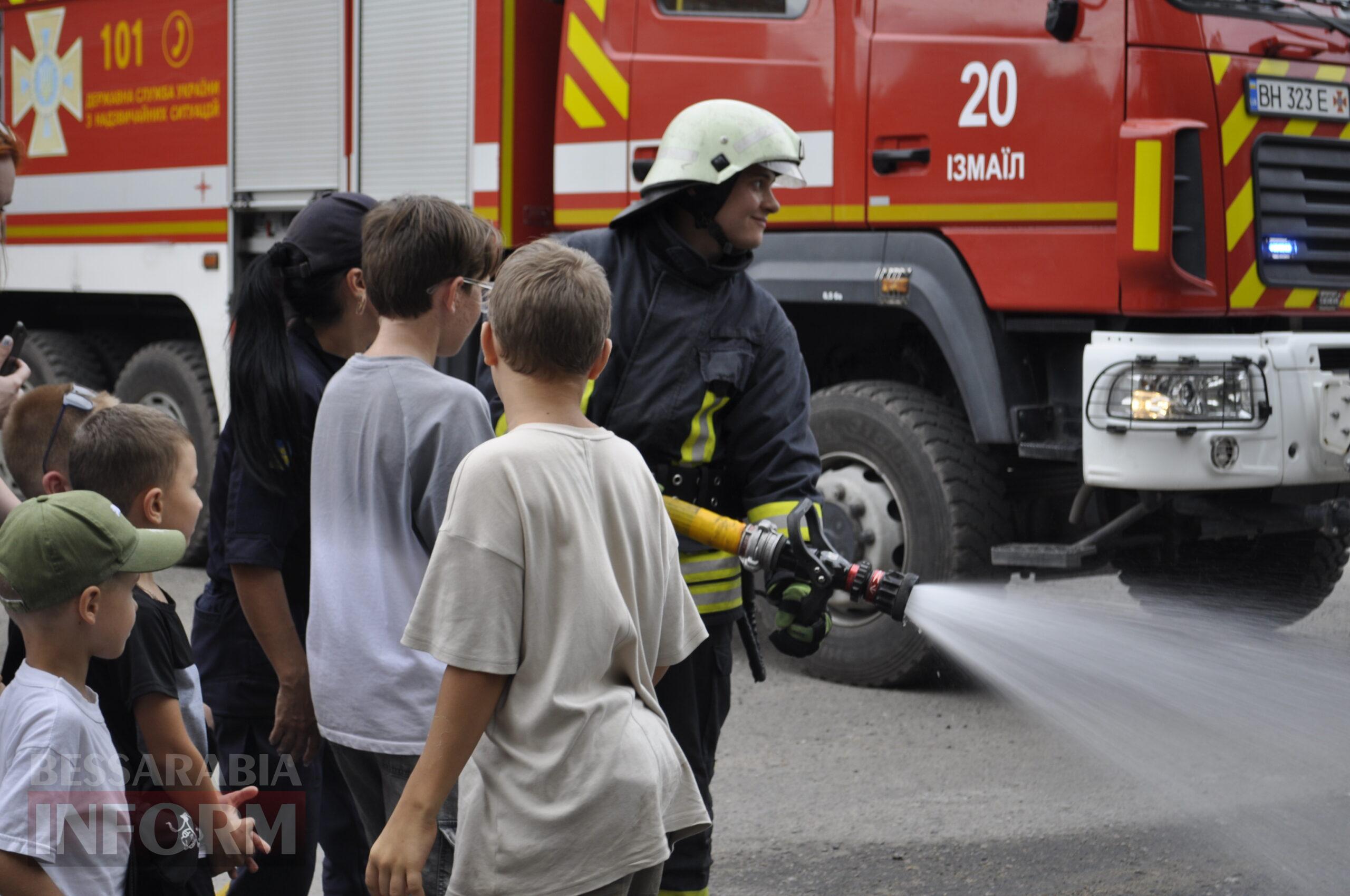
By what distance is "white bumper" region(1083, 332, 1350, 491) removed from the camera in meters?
5.23

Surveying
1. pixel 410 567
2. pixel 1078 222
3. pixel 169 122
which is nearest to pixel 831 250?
pixel 1078 222

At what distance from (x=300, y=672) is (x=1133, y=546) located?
3737 mm

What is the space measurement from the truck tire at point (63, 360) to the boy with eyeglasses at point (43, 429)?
5.72 m

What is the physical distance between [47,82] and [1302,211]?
7097mm

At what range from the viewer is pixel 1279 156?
5516 mm

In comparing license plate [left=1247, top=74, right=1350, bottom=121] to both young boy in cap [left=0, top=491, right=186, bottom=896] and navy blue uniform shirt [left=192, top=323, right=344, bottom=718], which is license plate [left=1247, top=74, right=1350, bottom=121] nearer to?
navy blue uniform shirt [left=192, top=323, right=344, bottom=718]

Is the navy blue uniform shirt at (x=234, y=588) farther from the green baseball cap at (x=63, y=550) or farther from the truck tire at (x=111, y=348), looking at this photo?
the truck tire at (x=111, y=348)

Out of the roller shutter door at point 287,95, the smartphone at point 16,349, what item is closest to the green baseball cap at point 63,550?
the smartphone at point 16,349

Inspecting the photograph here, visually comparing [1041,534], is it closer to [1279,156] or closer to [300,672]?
[1279,156]

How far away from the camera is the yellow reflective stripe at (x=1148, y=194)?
5.16 m

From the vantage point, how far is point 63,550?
2.47 metres

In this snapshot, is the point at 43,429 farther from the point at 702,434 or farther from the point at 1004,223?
the point at 1004,223

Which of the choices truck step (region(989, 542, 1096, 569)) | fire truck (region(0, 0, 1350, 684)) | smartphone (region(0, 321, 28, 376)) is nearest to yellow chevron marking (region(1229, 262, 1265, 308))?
fire truck (region(0, 0, 1350, 684))

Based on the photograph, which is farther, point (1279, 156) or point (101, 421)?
point (1279, 156)
